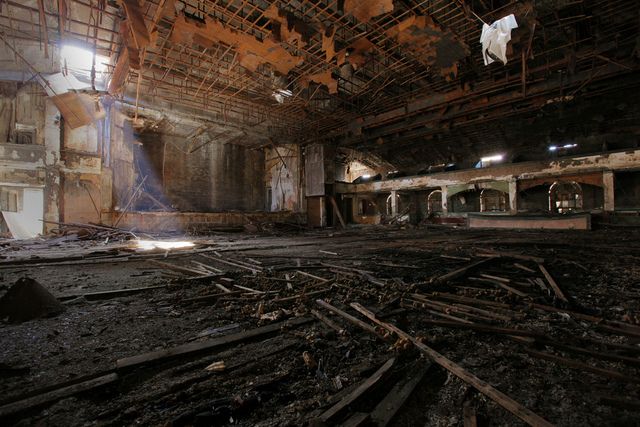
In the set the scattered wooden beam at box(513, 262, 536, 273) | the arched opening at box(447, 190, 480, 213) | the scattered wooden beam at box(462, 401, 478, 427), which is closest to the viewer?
the scattered wooden beam at box(462, 401, 478, 427)

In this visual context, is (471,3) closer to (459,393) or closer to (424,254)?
(424,254)

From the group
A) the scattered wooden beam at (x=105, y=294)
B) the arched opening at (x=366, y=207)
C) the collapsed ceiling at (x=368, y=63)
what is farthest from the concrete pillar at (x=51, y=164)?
the arched opening at (x=366, y=207)

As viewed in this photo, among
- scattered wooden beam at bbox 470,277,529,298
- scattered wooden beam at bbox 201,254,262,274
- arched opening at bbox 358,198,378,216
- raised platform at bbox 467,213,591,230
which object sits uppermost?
arched opening at bbox 358,198,378,216

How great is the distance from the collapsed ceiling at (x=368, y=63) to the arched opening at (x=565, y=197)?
2.49 meters

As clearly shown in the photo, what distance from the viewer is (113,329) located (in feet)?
7.60

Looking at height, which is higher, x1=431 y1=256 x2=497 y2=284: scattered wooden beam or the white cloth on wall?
the white cloth on wall

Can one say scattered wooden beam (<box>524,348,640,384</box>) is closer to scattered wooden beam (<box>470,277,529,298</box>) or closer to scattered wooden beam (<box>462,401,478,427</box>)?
scattered wooden beam (<box>462,401,478,427</box>)

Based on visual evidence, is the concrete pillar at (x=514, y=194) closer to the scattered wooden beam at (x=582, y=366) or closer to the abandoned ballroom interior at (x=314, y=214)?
the abandoned ballroom interior at (x=314, y=214)

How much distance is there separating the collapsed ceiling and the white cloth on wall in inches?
32.8

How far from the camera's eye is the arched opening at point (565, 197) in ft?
47.4

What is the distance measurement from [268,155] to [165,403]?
17.6m

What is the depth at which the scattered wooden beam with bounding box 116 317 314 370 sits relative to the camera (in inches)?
66.9

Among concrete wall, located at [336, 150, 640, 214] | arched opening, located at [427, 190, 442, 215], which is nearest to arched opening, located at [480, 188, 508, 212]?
concrete wall, located at [336, 150, 640, 214]

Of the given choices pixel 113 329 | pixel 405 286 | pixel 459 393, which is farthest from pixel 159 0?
pixel 459 393
